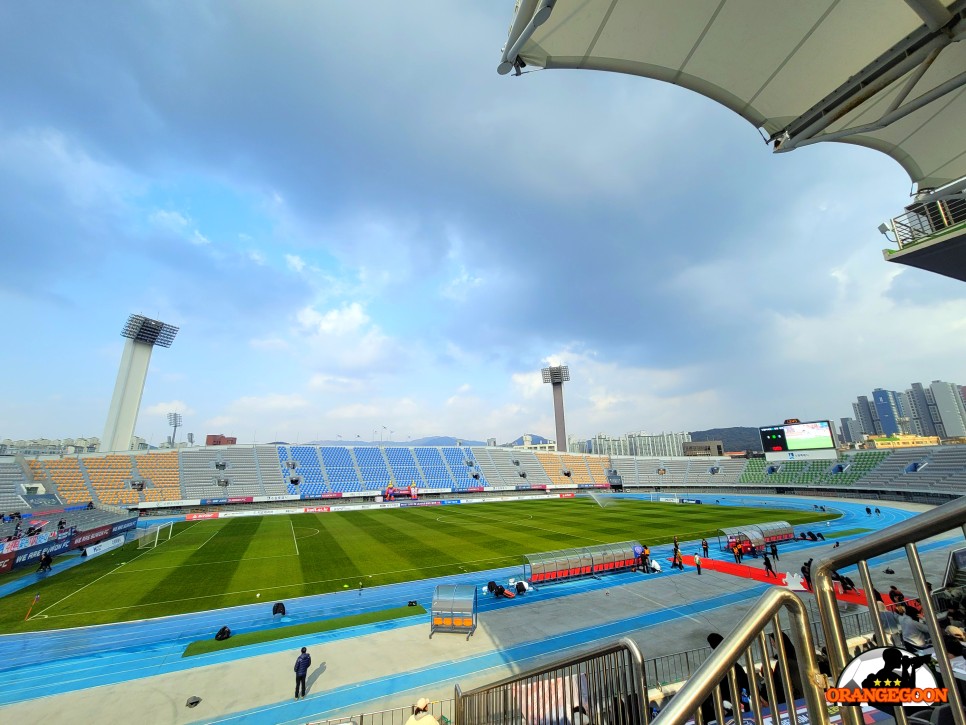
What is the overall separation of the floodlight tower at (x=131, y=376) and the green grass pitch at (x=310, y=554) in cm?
3108

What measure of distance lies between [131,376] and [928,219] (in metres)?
85.4

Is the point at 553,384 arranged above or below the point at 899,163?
above

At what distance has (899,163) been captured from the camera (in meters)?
7.65

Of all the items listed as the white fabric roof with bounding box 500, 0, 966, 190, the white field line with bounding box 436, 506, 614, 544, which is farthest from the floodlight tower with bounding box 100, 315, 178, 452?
the white fabric roof with bounding box 500, 0, 966, 190

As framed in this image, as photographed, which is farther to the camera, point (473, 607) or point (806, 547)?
point (806, 547)

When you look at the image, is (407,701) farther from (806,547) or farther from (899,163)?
(806,547)

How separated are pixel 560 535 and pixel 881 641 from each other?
109ft

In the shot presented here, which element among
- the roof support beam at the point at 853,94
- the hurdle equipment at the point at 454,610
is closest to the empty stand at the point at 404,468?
the hurdle equipment at the point at 454,610

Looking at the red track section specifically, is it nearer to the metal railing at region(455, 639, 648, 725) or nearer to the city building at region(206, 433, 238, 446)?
the metal railing at region(455, 639, 648, 725)

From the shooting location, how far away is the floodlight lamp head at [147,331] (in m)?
67.1

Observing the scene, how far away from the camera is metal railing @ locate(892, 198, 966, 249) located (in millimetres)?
8320

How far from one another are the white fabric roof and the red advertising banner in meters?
39.1

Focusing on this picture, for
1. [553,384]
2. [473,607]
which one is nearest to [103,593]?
[473,607]

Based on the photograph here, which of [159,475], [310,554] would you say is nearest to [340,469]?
[159,475]
